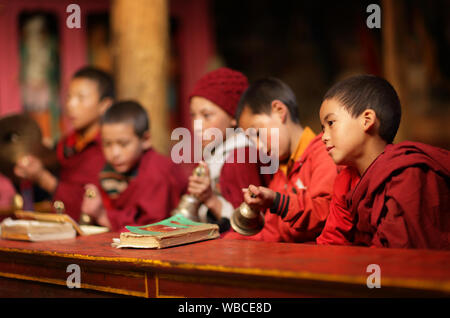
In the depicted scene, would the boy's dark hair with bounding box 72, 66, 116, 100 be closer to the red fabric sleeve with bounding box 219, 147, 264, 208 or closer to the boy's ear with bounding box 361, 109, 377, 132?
the red fabric sleeve with bounding box 219, 147, 264, 208

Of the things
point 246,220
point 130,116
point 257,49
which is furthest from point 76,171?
point 257,49

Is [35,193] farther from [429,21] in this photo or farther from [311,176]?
[429,21]

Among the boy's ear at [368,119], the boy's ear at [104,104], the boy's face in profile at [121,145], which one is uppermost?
the boy's ear at [104,104]

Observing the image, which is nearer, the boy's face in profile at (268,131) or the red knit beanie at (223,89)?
the boy's face in profile at (268,131)

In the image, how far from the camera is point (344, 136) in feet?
6.19

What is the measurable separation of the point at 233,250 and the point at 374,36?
619 cm

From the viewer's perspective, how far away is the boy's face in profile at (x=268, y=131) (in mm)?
2379

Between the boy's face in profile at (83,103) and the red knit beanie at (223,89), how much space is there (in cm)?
104

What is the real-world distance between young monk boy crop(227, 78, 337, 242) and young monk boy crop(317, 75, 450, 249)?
4.4 inches

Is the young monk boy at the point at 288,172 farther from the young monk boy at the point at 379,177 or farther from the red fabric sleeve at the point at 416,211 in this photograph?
the red fabric sleeve at the point at 416,211

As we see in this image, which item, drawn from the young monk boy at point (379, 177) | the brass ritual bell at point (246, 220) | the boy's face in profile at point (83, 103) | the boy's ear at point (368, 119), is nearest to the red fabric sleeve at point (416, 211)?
the young monk boy at point (379, 177)

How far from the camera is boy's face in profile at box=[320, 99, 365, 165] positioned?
188cm

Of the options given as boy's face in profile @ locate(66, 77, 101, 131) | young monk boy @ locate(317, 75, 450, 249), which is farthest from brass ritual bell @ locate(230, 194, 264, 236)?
boy's face in profile @ locate(66, 77, 101, 131)

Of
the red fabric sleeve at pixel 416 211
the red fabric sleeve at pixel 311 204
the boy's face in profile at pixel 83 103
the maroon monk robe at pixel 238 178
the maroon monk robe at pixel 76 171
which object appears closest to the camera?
the red fabric sleeve at pixel 416 211
